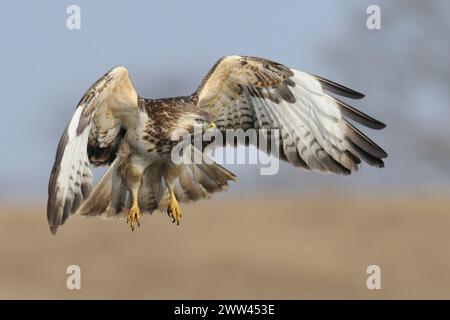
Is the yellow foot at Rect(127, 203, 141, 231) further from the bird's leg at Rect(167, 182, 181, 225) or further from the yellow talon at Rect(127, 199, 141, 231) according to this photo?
the bird's leg at Rect(167, 182, 181, 225)

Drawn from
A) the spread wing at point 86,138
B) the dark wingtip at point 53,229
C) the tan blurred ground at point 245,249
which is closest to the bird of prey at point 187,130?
the spread wing at point 86,138

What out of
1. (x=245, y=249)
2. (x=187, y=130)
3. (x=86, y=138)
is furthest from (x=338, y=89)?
(x=245, y=249)

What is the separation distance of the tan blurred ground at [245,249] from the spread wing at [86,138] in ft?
37.7

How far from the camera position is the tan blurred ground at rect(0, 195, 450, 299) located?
25250 mm

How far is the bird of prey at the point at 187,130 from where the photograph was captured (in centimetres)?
1281

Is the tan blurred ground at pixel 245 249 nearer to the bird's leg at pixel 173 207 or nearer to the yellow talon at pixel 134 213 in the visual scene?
the bird's leg at pixel 173 207

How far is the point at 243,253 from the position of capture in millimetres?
26594

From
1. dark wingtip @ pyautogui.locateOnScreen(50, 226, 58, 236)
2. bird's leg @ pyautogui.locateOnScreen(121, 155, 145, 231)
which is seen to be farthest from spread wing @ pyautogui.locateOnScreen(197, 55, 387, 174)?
dark wingtip @ pyautogui.locateOnScreen(50, 226, 58, 236)

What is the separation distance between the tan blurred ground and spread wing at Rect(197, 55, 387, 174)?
10683 mm

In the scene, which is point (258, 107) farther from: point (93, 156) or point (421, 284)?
point (421, 284)

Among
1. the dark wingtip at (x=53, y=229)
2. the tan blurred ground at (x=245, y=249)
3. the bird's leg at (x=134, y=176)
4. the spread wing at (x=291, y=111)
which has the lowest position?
the dark wingtip at (x=53, y=229)

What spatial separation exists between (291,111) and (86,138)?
2.15m

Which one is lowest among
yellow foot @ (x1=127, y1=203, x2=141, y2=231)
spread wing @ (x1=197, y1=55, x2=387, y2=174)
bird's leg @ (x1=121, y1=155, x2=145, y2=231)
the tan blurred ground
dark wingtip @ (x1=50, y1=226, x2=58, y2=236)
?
dark wingtip @ (x1=50, y1=226, x2=58, y2=236)

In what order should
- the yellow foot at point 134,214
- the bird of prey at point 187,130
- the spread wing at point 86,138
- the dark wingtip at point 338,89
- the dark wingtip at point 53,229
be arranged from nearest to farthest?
the dark wingtip at point 53,229, the spread wing at point 86,138, the bird of prey at point 187,130, the yellow foot at point 134,214, the dark wingtip at point 338,89
